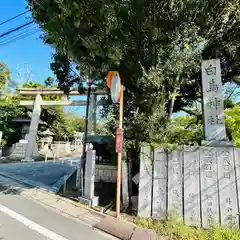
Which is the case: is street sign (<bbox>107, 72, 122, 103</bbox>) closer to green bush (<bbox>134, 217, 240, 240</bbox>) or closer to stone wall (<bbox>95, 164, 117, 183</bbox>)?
green bush (<bbox>134, 217, 240, 240</bbox>)

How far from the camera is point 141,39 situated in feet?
14.8

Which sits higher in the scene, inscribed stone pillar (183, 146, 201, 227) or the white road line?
inscribed stone pillar (183, 146, 201, 227)

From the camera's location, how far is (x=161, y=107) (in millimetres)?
4680

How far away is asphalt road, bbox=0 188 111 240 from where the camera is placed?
3.38m

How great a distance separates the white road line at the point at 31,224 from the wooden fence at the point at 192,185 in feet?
5.61

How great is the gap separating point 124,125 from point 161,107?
943 millimetres

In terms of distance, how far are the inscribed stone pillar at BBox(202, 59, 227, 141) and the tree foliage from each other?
0.41 m

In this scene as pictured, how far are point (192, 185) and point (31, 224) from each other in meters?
3.10

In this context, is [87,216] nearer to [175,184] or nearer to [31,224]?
[31,224]

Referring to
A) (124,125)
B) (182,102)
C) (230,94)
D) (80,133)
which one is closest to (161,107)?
(124,125)

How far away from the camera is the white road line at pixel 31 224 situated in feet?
11.0

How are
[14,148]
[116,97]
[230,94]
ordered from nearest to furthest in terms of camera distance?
1. [116,97]
2. [230,94]
3. [14,148]

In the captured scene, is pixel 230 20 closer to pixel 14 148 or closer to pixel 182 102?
pixel 182 102

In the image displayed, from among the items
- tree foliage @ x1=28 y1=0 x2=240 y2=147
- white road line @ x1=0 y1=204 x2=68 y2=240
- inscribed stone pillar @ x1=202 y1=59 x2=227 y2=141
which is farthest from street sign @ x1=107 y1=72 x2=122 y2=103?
white road line @ x1=0 y1=204 x2=68 y2=240
